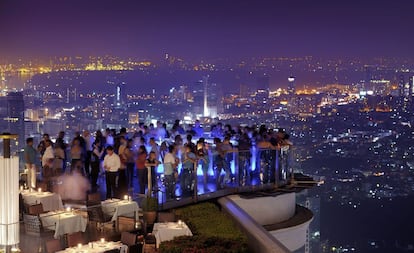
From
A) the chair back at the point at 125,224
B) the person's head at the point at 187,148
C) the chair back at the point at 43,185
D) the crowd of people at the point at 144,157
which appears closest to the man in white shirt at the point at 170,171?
the crowd of people at the point at 144,157

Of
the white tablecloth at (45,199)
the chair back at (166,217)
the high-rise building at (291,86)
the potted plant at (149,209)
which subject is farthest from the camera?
the high-rise building at (291,86)

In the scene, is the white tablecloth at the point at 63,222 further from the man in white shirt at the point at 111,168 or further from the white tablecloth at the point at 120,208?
the man in white shirt at the point at 111,168

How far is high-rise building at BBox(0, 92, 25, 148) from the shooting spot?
18594 millimetres

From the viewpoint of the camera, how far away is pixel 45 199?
13.5 meters

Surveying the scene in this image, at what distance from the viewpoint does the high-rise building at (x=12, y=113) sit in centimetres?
1859

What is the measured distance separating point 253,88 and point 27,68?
1428cm

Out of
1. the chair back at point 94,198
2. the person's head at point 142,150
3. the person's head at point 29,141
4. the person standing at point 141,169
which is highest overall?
the person's head at point 29,141

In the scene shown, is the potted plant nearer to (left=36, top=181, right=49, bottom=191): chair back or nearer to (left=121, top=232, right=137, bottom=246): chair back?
(left=121, top=232, right=137, bottom=246): chair back

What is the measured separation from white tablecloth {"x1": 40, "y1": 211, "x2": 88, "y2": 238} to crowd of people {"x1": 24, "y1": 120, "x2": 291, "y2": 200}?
2.54 metres

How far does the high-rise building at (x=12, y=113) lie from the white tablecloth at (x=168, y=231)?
711cm

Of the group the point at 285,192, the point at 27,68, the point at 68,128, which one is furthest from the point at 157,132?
the point at 27,68

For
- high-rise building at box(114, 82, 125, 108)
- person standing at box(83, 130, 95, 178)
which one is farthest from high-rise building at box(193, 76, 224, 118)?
person standing at box(83, 130, 95, 178)

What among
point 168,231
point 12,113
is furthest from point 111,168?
point 12,113

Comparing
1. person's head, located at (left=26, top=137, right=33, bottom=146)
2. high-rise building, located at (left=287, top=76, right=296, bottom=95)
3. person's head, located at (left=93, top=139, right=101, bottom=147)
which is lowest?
person's head, located at (left=93, top=139, right=101, bottom=147)
